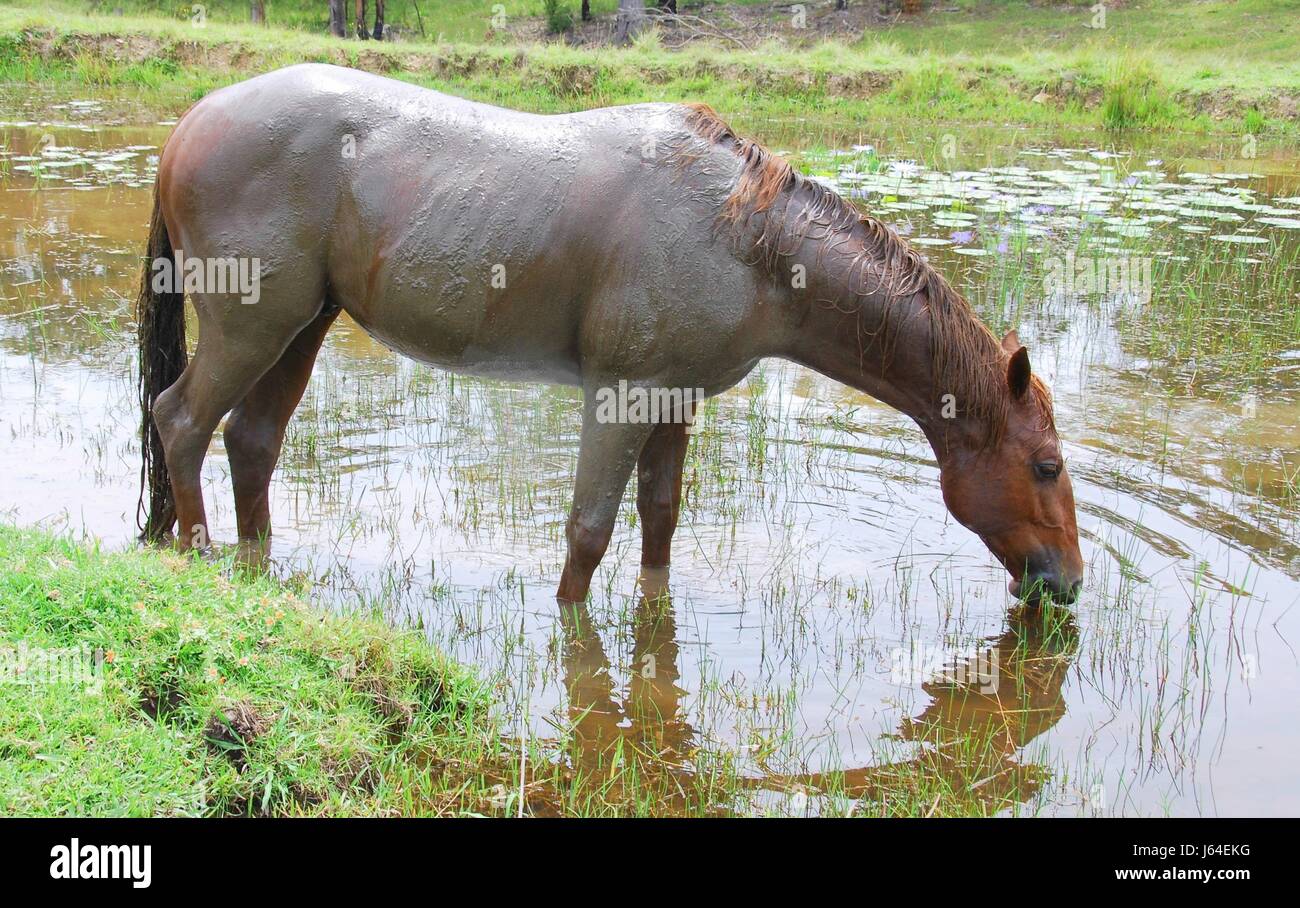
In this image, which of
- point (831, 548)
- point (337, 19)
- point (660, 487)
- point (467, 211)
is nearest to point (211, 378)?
point (467, 211)

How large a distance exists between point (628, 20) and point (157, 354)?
959 inches

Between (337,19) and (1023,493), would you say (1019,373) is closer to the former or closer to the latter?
(1023,493)

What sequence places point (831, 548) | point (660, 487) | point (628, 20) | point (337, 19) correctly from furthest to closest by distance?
point (337, 19), point (628, 20), point (831, 548), point (660, 487)

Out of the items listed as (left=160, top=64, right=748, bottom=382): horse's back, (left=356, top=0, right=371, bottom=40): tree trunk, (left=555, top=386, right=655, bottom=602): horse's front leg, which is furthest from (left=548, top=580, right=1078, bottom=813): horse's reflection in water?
(left=356, top=0, right=371, bottom=40): tree trunk

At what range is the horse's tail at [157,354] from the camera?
514 cm

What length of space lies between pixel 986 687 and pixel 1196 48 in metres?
26.3

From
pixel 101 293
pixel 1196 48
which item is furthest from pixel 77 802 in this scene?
pixel 1196 48

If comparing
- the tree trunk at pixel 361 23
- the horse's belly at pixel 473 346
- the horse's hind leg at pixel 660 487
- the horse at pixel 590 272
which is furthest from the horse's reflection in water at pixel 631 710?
the tree trunk at pixel 361 23

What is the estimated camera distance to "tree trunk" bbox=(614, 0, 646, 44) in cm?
2727

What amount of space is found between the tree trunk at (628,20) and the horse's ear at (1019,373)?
80.1 ft

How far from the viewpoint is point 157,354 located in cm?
520

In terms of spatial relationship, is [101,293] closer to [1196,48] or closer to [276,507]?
[276,507]

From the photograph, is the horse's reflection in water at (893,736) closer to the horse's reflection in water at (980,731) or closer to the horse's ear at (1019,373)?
the horse's reflection in water at (980,731)

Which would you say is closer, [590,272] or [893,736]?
[893,736]
